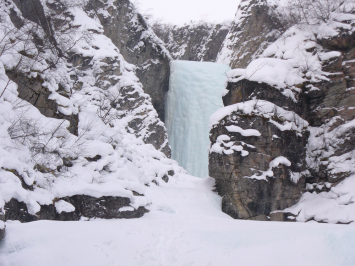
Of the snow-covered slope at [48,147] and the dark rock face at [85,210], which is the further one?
the snow-covered slope at [48,147]

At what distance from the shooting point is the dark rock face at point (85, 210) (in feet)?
13.3

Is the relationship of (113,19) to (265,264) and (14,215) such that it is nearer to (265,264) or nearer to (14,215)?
(14,215)

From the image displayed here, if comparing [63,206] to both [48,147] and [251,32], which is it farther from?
[251,32]

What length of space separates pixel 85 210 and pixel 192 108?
1261 centimetres

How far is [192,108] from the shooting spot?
17.3 m

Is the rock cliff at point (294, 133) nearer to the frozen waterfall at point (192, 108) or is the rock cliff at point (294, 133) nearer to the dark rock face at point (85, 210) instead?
the dark rock face at point (85, 210)

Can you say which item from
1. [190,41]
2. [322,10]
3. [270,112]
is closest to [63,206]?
[270,112]

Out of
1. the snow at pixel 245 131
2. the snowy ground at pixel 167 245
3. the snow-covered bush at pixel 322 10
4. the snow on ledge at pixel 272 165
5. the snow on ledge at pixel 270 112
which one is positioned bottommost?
the snowy ground at pixel 167 245

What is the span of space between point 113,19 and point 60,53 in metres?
8.33

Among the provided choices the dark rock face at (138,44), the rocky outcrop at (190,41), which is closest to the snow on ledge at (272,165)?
the dark rock face at (138,44)

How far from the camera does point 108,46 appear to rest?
13422 mm

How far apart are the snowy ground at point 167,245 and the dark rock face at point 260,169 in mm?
4080

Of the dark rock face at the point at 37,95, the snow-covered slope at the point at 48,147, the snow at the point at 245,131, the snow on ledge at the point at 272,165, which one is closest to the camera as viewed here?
the snow-covered slope at the point at 48,147

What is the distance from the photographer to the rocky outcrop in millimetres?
22984
